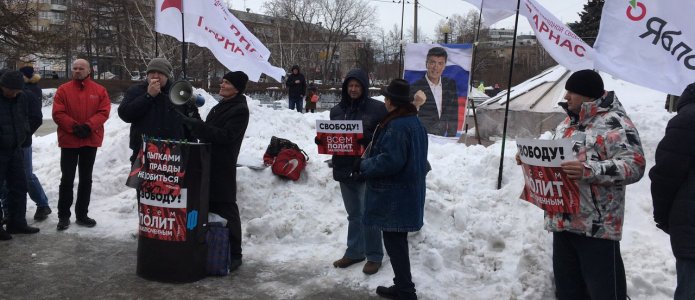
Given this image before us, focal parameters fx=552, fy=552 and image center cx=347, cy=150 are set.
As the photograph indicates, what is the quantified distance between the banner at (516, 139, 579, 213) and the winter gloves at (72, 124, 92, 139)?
4.80 metres

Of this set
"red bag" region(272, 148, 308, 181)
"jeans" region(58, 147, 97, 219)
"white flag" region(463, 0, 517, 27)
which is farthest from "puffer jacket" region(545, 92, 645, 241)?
"jeans" region(58, 147, 97, 219)

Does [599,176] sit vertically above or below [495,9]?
below

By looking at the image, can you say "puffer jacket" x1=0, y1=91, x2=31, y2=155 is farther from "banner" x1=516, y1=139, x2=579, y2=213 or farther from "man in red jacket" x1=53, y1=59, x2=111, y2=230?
"banner" x1=516, y1=139, x2=579, y2=213

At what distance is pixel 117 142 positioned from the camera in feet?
28.9

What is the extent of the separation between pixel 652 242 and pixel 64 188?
6.33 metres

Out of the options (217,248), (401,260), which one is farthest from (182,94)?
(401,260)

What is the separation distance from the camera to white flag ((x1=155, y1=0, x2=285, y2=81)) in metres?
7.06

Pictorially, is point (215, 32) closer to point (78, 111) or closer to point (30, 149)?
point (78, 111)

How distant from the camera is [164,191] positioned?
470 centimetres

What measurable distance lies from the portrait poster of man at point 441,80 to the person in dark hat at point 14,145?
219 inches

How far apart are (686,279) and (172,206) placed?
12.3 feet

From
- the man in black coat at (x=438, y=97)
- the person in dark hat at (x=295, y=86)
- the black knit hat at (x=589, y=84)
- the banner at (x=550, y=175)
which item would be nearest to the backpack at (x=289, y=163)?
the man in black coat at (x=438, y=97)

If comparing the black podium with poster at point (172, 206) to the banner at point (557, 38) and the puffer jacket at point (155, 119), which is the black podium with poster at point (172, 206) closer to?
the puffer jacket at point (155, 119)

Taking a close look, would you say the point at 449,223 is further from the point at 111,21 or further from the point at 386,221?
the point at 111,21
